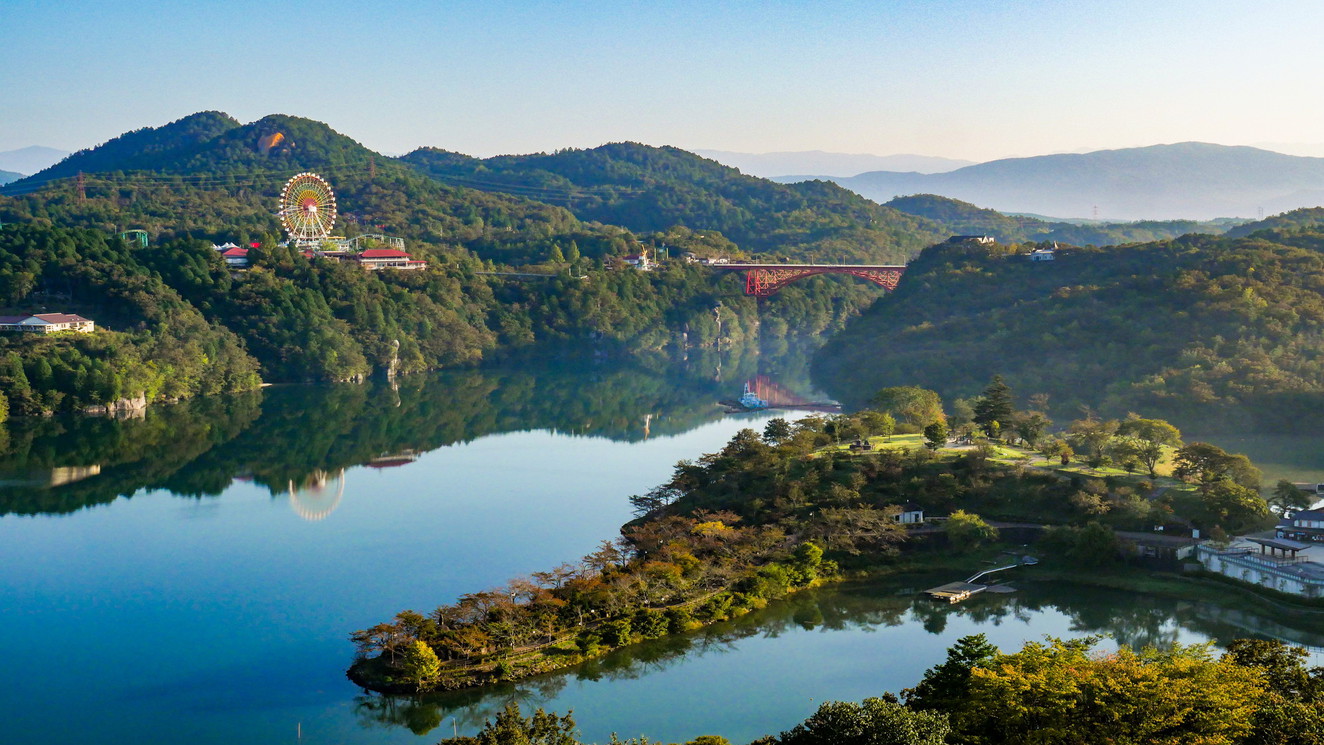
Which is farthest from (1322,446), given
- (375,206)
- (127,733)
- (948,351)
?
(375,206)

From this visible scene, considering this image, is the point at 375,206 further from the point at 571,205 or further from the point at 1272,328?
the point at 1272,328

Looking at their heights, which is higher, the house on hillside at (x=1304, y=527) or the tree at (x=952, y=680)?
the tree at (x=952, y=680)

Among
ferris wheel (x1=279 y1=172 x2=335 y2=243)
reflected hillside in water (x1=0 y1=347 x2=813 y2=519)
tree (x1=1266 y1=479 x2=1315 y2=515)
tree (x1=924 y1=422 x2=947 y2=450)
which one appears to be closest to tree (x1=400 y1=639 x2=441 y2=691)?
reflected hillside in water (x1=0 y1=347 x2=813 y2=519)

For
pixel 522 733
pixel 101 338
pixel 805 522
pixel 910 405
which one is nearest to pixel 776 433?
pixel 805 522

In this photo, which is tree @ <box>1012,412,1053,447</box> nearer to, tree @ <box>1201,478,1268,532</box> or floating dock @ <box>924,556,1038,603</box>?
tree @ <box>1201,478,1268,532</box>

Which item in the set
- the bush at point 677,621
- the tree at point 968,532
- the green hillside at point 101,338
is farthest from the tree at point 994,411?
the green hillside at point 101,338

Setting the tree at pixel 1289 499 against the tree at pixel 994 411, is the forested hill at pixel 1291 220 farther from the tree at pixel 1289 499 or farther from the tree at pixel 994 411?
the tree at pixel 1289 499

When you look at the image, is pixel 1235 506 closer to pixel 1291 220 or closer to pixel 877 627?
pixel 877 627
